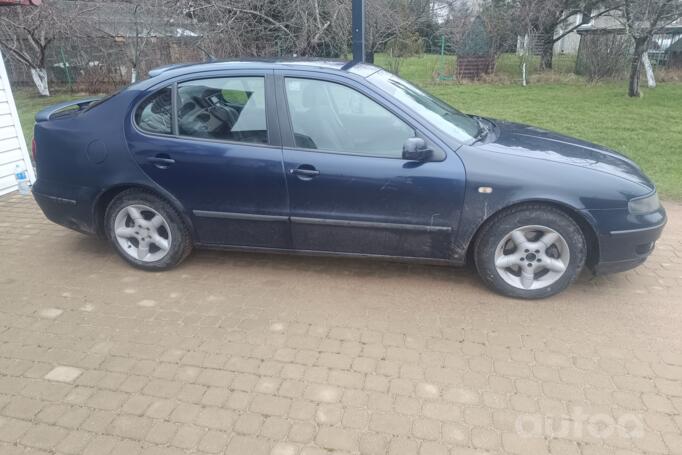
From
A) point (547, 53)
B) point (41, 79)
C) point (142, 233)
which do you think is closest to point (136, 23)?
point (41, 79)

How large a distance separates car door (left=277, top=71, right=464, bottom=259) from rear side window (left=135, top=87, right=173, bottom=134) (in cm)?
89

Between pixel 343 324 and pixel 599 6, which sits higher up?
pixel 599 6

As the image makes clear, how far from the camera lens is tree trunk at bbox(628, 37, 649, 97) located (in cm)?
1175

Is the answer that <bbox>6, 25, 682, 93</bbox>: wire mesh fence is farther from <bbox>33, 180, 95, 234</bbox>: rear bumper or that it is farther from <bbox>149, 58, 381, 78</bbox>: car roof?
<bbox>149, 58, 381, 78</bbox>: car roof

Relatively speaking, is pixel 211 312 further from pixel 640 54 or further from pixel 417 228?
pixel 640 54

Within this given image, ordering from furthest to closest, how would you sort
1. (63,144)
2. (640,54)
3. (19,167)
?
(640,54)
(19,167)
(63,144)

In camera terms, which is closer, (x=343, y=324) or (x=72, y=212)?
(x=343, y=324)

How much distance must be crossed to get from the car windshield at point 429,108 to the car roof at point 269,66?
16 cm

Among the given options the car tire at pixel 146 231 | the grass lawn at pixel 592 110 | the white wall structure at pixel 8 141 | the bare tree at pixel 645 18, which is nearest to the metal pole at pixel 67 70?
the grass lawn at pixel 592 110

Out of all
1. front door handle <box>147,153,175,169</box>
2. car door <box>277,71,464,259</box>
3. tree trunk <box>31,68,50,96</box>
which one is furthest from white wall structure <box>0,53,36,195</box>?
tree trunk <box>31,68,50,96</box>

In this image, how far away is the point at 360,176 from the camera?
3.34 metres

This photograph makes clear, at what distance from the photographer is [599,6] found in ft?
53.7

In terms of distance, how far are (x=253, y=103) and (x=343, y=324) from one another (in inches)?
68.0

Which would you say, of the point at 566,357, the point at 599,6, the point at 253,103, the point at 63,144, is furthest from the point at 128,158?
the point at 599,6
